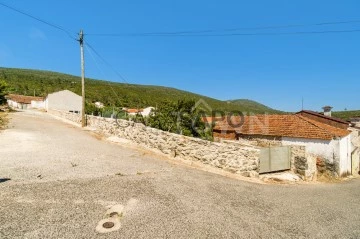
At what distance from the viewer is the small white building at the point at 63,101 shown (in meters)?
54.8

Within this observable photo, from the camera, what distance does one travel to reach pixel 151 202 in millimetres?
7355

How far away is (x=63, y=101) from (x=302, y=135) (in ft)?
166

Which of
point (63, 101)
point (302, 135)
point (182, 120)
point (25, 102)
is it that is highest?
point (25, 102)

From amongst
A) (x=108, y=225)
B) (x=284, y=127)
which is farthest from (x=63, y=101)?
(x=108, y=225)

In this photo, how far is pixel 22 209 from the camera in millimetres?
6219

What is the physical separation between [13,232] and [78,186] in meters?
2.80

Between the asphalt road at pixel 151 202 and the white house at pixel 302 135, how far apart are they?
8.81m

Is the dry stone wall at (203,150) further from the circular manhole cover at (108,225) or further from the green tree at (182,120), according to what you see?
the green tree at (182,120)

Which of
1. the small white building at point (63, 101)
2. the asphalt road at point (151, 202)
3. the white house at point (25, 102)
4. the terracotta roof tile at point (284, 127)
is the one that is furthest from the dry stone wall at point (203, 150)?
the white house at point (25, 102)

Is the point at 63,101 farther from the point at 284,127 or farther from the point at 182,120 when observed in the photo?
the point at 284,127

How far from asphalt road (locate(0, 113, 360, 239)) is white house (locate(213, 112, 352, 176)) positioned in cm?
881

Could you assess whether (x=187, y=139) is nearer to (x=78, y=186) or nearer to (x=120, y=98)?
(x=78, y=186)

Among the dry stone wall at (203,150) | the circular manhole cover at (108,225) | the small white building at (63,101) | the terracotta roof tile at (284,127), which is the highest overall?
the small white building at (63,101)

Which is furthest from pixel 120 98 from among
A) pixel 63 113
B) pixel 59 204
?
pixel 59 204
